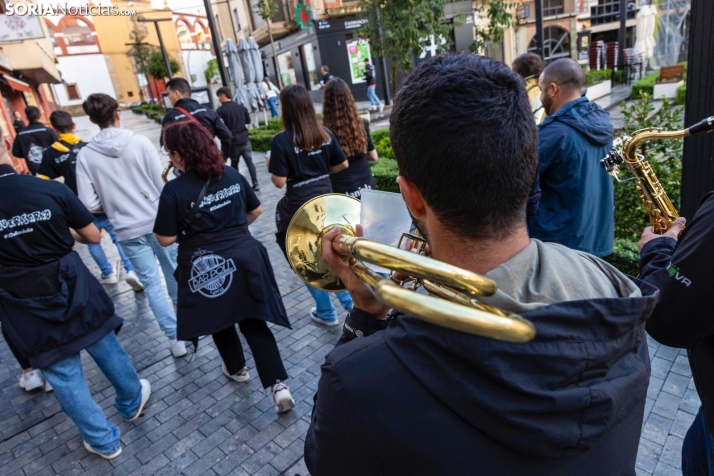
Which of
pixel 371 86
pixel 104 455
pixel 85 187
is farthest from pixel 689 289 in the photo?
pixel 371 86

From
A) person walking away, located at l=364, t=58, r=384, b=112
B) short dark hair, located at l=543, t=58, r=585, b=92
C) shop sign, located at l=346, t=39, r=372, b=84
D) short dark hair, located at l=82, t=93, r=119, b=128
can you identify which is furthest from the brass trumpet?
shop sign, located at l=346, t=39, r=372, b=84

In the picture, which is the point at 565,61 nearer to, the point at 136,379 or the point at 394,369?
the point at 394,369

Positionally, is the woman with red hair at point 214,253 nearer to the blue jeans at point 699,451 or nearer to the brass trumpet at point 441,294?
the brass trumpet at point 441,294

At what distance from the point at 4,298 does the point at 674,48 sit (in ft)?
66.0

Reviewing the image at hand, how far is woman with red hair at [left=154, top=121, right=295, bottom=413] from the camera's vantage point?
115 inches

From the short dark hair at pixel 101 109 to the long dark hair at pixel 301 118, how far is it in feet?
4.93

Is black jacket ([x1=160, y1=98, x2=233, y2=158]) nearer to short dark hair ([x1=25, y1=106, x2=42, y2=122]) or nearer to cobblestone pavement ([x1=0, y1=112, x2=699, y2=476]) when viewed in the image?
short dark hair ([x1=25, y1=106, x2=42, y2=122])

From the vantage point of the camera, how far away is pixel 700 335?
1441mm

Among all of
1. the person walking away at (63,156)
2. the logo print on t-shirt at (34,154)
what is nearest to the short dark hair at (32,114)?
the logo print on t-shirt at (34,154)

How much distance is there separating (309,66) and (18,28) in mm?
16548

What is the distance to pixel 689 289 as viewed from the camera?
144cm

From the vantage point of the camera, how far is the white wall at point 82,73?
49781mm

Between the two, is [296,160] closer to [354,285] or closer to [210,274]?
[210,274]

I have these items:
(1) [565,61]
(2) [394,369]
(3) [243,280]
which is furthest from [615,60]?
(2) [394,369]
